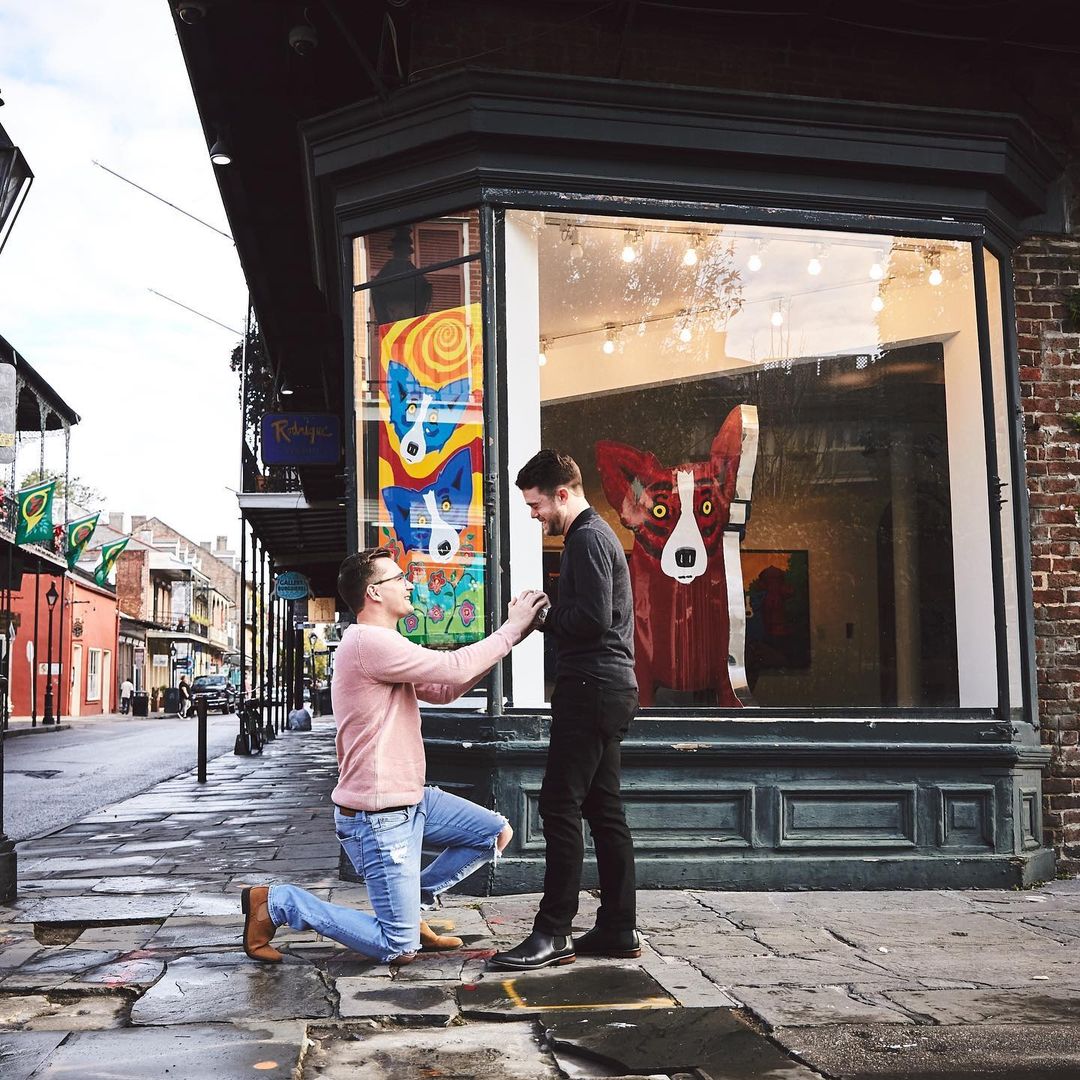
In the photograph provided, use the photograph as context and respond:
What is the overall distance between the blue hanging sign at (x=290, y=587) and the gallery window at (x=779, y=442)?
52.8ft

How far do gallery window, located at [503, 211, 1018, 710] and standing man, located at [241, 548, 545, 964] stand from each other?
2.47 meters

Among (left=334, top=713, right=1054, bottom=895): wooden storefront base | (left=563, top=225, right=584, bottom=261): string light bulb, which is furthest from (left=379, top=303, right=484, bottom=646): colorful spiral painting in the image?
(left=563, top=225, right=584, bottom=261): string light bulb

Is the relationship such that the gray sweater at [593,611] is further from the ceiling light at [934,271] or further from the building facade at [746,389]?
the ceiling light at [934,271]

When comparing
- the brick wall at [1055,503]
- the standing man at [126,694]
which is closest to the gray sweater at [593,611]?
the brick wall at [1055,503]

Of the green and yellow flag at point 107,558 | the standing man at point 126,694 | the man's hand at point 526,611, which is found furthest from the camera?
the standing man at point 126,694

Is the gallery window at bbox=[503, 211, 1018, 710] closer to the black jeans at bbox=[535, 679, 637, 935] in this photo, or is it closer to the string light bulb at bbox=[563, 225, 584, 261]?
the string light bulb at bbox=[563, 225, 584, 261]

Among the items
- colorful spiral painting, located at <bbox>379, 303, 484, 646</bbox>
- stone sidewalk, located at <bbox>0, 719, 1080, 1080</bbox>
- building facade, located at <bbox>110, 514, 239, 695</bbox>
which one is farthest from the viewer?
building facade, located at <bbox>110, 514, 239, 695</bbox>

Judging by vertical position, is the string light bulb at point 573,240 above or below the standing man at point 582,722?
above

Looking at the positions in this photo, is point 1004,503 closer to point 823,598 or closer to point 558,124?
point 823,598

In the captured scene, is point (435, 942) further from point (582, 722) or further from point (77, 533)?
point (77, 533)

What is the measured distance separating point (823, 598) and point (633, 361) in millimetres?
1894

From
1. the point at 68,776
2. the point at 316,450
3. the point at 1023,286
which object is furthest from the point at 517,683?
the point at 68,776

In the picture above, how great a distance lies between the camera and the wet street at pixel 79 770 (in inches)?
417

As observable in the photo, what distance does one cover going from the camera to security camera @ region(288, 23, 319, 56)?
22.2 feet
